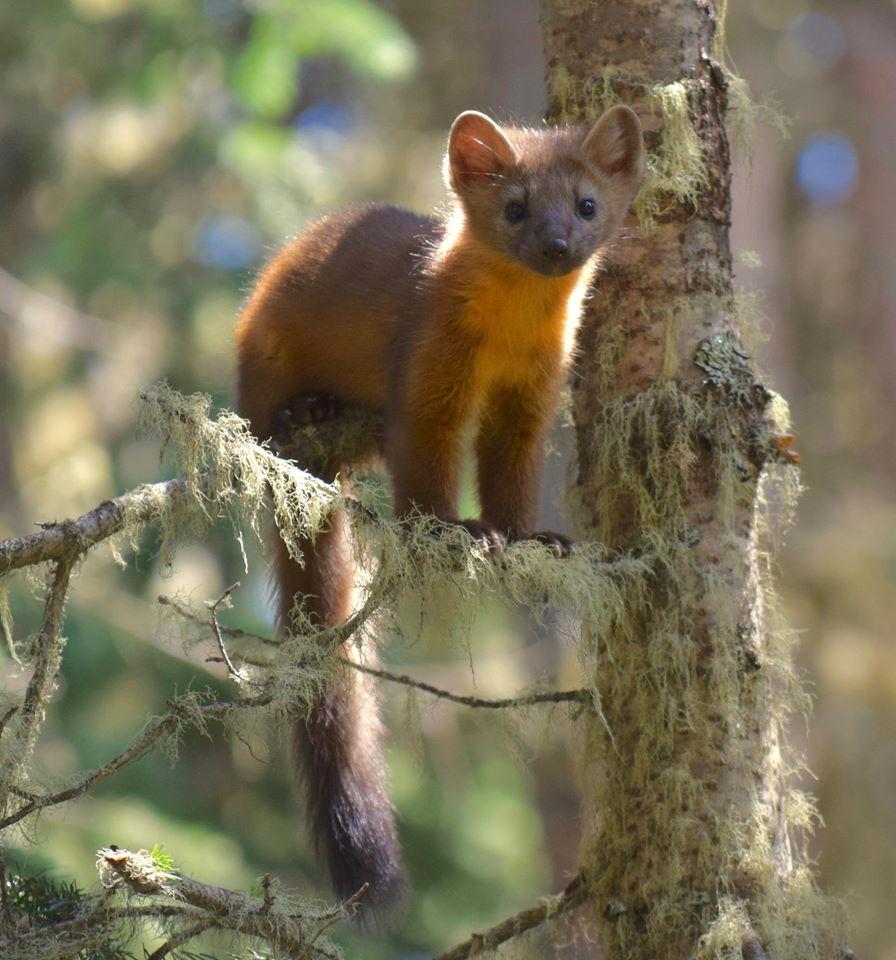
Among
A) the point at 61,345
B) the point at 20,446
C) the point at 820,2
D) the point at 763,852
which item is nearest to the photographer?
the point at 763,852

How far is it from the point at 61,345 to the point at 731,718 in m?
6.76

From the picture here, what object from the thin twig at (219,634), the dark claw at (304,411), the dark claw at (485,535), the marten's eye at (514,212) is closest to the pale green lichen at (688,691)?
the dark claw at (485,535)

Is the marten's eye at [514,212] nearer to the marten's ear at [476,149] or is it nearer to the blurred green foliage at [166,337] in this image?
Result: the marten's ear at [476,149]

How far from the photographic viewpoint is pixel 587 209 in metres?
4.15

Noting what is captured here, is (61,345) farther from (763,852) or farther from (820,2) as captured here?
(820,2)

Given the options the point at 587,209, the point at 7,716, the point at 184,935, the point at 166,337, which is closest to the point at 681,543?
the point at 587,209

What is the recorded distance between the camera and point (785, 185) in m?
15.8

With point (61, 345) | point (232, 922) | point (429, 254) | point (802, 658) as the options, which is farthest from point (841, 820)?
point (232, 922)

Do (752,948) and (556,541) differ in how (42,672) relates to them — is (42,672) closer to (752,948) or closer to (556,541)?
(556,541)

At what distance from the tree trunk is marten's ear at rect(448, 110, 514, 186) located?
1.44 ft

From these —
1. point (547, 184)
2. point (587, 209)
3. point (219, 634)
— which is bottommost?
point (219, 634)

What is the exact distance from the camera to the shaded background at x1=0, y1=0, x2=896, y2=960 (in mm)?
7680

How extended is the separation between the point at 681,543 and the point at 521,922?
1084mm

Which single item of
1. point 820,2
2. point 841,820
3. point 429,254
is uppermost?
point 820,2
